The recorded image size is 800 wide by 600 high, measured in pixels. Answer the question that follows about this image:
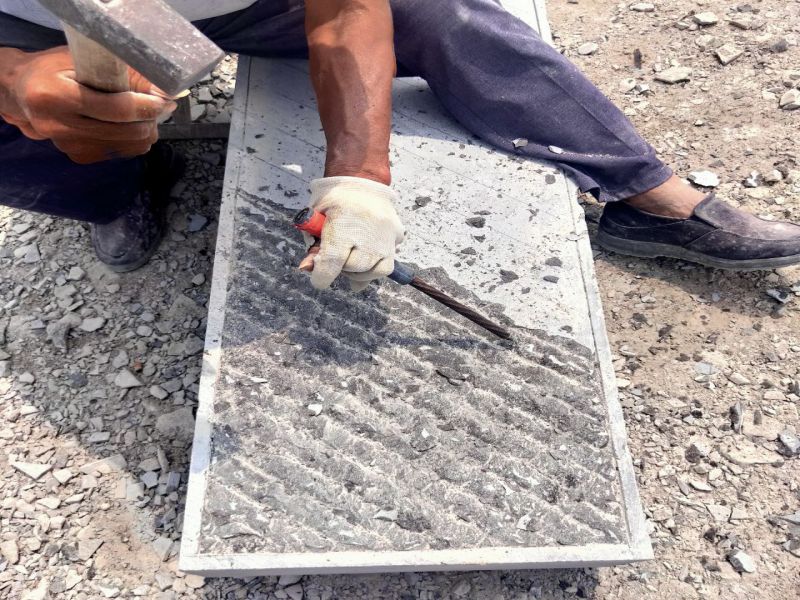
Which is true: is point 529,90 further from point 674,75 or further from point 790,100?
point 790,100

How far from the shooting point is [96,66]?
1.29 m

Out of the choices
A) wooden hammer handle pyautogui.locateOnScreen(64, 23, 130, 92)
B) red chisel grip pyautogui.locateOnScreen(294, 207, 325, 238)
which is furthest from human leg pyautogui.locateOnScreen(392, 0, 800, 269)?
wooden hammer handle pyautogui.locateOnScreen(64, 23, 130, 92)

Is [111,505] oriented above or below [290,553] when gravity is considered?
below

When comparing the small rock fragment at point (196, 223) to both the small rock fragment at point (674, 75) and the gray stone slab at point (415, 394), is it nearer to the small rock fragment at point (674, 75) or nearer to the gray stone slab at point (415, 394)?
the gray stone slab at point (415, 394)

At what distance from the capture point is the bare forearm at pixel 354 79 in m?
1.81

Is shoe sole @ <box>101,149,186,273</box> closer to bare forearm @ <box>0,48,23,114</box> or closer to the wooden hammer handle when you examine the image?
bare forearm @ <box>0,48,23,114</box>

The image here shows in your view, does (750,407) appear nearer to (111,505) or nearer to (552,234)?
(552,234)

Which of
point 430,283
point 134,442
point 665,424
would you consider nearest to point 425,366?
point 430,283

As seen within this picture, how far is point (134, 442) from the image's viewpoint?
1.94 meters

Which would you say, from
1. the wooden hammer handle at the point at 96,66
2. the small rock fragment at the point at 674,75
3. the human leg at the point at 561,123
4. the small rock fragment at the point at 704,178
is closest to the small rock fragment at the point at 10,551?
the wooden hammer handle at the point at 96,66

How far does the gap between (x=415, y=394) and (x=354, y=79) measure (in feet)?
2.74

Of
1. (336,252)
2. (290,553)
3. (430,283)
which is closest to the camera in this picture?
(290,553)

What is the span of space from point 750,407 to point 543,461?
2.38 feet

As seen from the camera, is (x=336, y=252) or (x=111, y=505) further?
(x=111, y=505)
